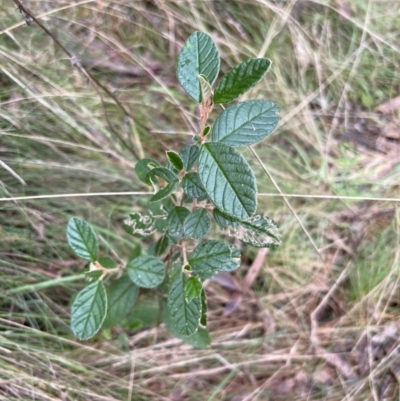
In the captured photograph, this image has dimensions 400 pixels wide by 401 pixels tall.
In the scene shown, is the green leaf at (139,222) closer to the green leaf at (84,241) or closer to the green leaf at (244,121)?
the green leaf at (84,241)

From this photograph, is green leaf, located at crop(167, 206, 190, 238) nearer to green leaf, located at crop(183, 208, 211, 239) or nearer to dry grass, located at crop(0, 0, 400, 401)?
green leaf, located at crop(183, 208, 211, 239)

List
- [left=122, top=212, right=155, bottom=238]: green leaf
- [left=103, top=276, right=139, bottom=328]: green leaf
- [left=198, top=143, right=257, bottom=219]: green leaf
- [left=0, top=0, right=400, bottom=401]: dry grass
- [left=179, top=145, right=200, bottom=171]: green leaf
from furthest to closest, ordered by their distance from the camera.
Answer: [left=0, top=0, right=400, bottom=401]: dry grass, [left=103, top=276, right=139, bottom=328]: green leaf, [left=122, top=212, right=155, bottom=238]: green leaf, [left=179, top=145, right=200, bottom=171]: green leaf, [left=198, top=143, right=257, bottom=219]: green leaf

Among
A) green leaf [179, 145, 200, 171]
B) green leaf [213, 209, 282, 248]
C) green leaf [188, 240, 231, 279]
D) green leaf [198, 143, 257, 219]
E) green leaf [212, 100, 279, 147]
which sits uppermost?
green leaf [212, 100, 279, 147]

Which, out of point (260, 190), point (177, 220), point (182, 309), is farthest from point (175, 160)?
point (260, 190)

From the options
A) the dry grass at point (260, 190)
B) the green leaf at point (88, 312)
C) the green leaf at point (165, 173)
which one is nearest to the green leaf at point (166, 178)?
the green leaf at point (165, 173)

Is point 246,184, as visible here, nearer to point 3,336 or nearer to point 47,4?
point 3,336

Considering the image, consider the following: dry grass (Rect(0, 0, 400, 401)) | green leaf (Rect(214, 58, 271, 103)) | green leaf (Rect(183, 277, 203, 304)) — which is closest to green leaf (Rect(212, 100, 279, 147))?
green leaf (Rect(214, 58, 271, 103))
